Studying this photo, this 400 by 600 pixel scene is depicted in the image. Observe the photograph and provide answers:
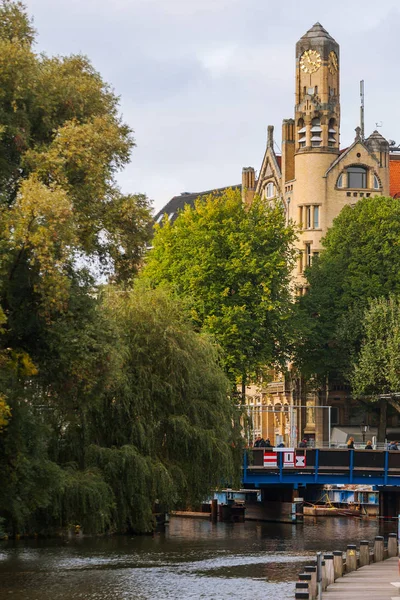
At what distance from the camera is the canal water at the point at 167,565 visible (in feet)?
159

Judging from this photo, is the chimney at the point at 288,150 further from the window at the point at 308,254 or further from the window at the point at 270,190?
the window at the point at 308,254

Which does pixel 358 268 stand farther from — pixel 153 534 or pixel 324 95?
pixel 153 534

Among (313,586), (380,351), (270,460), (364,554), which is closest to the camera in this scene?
(313,586)

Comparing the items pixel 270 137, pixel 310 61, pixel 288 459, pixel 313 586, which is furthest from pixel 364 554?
pixel 270 137

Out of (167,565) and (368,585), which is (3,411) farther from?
(167,565)

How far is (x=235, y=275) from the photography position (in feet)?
316

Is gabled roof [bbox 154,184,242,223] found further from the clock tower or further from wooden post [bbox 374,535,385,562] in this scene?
wooden post [bbox 374,535,385,562]

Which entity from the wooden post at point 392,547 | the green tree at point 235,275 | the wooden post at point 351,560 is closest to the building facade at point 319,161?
the green tree at point 235,275

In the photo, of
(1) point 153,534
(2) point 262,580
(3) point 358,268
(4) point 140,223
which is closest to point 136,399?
(1) point 153,534

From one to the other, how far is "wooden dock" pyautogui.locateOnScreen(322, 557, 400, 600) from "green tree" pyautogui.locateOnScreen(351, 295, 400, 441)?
4517 centimetres

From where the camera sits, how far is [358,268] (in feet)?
335

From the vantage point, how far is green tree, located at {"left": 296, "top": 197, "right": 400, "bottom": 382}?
100875 mm

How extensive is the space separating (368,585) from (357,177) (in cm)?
7464

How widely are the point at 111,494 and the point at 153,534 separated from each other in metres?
13.1
